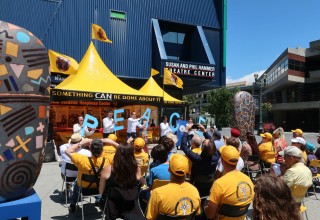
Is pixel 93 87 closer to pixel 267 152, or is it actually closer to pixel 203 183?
pixel 267 152

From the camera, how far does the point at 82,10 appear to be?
64.0ft

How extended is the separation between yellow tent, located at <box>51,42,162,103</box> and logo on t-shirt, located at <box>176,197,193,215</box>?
30.0ft

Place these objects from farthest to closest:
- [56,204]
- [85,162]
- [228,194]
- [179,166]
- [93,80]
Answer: [93,80]
[56,204]
[85,162]
[228,194]
[179,166]

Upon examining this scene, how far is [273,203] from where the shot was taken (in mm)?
2074

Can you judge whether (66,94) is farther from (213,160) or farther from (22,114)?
(22,114)

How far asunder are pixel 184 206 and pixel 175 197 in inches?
5.2

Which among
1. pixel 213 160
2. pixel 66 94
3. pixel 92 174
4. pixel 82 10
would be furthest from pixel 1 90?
pixel 82 10

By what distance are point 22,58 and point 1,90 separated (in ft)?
0.92

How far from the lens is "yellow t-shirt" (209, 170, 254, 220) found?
3.09 meters

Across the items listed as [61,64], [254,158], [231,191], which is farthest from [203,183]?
[61,64]

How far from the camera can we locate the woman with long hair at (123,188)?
3619 millimetres

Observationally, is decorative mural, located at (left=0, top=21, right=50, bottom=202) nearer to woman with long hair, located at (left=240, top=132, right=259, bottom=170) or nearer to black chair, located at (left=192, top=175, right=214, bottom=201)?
black chair, located at (left=192, top=175, right=214, bottom=201)

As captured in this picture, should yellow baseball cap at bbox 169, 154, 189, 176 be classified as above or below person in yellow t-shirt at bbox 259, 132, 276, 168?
above

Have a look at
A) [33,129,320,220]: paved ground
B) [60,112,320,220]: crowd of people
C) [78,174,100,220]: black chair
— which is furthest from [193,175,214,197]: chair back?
[33,129,320,220]: paved ground
